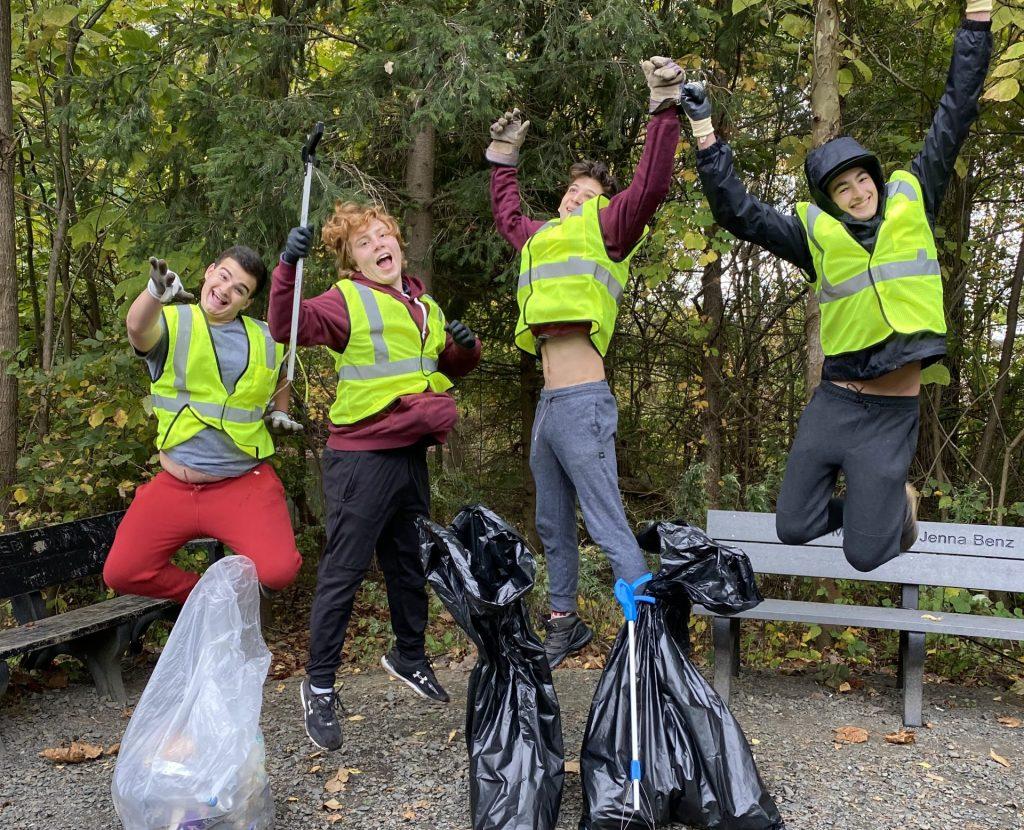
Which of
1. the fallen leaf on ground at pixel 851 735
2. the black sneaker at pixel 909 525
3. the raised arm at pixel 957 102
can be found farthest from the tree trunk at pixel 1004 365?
the raised arm at pixel 957 102

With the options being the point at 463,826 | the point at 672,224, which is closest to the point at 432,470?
the point at 672,224

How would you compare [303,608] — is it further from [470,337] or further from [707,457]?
[470,337]

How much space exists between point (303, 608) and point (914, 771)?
4.68 m

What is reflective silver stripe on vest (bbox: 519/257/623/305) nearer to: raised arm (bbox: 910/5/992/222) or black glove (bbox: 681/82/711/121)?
black glove (bbox: 681/82/711/121)

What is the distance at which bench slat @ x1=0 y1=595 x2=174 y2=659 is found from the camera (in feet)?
11.9

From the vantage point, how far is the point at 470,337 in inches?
139

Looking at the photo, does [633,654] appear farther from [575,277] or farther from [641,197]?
[641,197]

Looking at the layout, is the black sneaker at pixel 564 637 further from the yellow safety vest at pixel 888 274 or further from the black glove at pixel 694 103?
the black glove at pixel 694 103

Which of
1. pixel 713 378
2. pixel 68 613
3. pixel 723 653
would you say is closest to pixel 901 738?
pixel 723 653

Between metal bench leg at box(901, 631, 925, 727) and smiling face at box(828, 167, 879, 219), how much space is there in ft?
5.99

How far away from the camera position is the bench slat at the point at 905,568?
382cm

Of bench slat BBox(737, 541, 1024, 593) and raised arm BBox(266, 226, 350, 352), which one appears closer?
raised arm BBox(266, 226, 350, 352)

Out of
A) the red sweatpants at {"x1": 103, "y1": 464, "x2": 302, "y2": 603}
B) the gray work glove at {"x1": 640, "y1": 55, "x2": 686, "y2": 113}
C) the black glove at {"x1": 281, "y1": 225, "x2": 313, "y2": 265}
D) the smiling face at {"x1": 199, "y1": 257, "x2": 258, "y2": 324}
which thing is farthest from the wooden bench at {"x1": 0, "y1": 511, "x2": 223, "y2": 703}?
the gray work glove at {"x1": 640, "y1": 55, "x2": 686, "y2": 113}

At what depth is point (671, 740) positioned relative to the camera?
268cm
